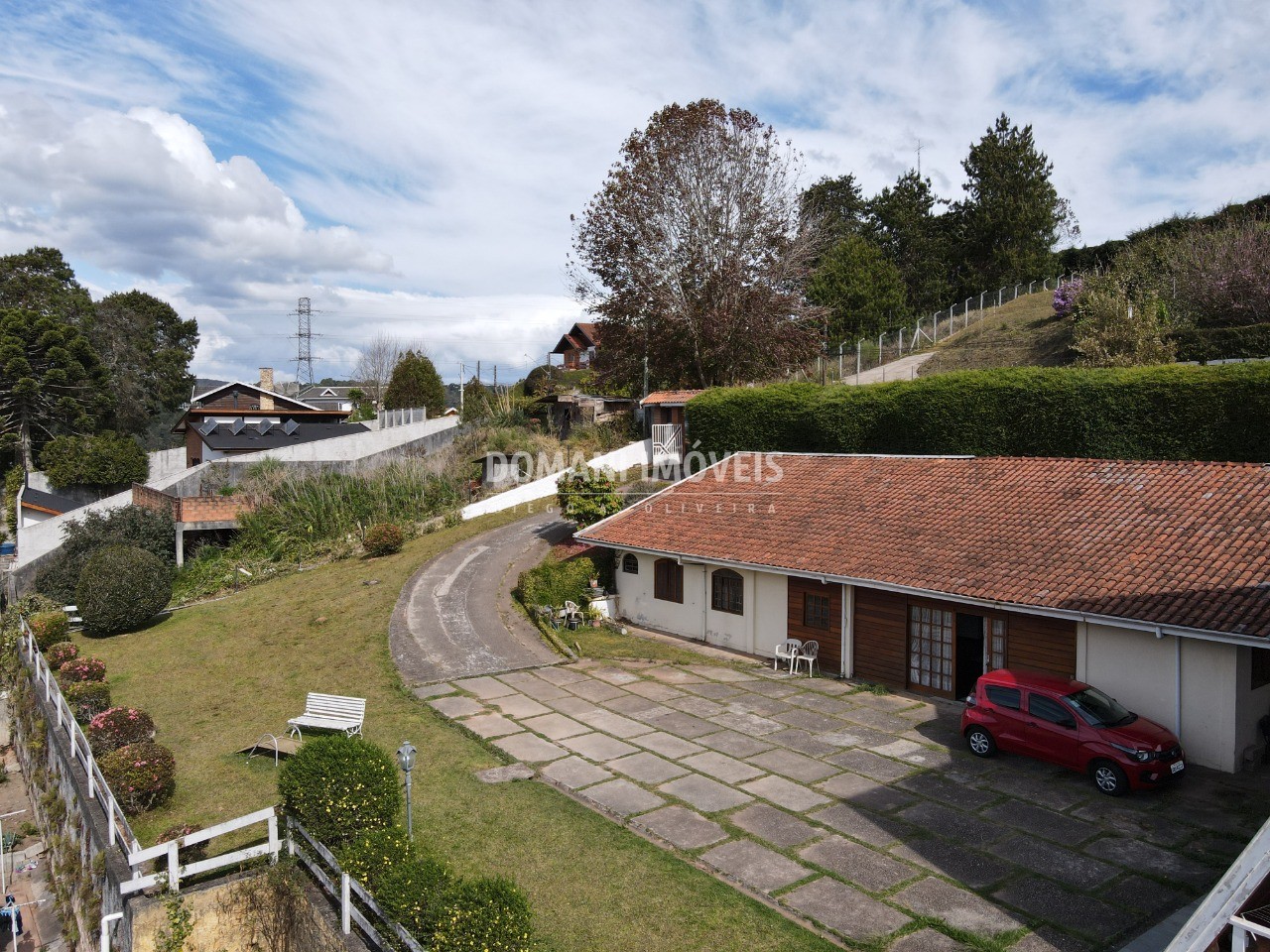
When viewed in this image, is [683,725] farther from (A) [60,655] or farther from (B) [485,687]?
(A) [60,655]

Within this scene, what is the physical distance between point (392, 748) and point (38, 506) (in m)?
39.4

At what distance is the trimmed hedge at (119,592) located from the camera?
83.3ft

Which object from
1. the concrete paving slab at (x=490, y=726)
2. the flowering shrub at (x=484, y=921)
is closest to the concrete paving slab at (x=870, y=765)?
the concrete paving slab at (x=490, y=726)

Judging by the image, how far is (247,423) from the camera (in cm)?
5275

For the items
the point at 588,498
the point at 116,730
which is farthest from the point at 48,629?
the point at 588,498

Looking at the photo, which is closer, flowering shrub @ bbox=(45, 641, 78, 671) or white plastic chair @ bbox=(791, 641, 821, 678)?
white plastic chair @ bbox=(791, 641, 821, 678)

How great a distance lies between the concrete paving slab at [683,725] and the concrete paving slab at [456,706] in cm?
381

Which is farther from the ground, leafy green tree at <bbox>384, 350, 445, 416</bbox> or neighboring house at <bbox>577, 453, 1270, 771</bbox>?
leafy green tree at <bbox>384, 350, 445, 416</bbox>

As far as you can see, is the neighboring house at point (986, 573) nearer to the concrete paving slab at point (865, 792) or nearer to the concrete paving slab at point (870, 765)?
the concrete paving slab at point (870, 765)

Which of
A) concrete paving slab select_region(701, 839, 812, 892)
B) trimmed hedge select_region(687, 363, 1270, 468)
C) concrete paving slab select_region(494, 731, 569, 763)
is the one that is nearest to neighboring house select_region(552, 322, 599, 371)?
trimmed hedge select_region(687, 363, 1270, 468)

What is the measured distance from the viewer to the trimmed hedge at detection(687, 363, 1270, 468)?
19578 mm

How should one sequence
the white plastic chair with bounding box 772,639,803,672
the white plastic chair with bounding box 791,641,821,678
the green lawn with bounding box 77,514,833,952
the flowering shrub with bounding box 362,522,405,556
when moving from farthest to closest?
the flowering shrub with bounding box 362,522,405,556, the white plastic chair with bounding box 772,639,803,672, the white plastic chair with bounding box 791,641,821,678, the green lawn with bounding box 77,514,833,952

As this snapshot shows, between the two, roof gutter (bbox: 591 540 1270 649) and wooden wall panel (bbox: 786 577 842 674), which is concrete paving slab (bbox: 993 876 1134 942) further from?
wooden wall panel (bbox: 786 577 842 674)

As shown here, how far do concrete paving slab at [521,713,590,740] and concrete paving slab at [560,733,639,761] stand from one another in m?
0.24
